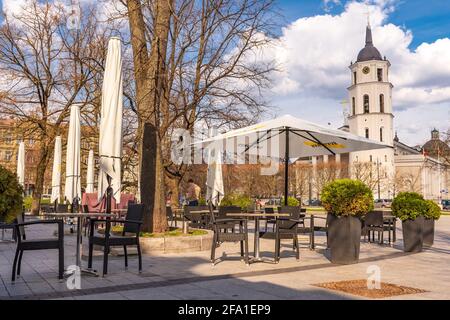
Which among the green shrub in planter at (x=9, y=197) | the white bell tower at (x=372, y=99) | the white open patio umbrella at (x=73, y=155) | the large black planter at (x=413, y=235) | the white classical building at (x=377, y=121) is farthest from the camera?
the white bell tower at (x=372, y=99)

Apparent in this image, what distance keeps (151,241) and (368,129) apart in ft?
306

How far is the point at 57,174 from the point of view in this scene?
16.1 meters

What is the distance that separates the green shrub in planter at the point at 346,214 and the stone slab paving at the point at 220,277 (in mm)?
269

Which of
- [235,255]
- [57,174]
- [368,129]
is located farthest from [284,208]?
[368,129]

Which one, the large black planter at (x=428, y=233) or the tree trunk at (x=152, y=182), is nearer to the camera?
the tree trunk at (x=152, y=182)

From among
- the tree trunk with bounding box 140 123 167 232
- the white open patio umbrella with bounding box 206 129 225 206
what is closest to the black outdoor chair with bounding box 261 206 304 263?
the tree trunk with bounding box 140 123 167 232

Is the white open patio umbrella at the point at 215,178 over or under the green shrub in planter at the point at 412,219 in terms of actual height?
over

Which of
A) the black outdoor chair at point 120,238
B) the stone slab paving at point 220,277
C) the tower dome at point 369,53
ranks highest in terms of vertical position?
the tower dome at point 369,53

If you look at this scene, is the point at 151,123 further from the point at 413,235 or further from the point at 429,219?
the point at 429,219

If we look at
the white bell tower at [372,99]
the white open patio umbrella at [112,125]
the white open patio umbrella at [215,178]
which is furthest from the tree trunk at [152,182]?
the white bell tower at [372,99]

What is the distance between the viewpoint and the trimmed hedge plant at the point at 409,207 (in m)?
10.0

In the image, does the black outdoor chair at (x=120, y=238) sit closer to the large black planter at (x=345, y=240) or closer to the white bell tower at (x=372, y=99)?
the large black planter at (x=345, y=240)

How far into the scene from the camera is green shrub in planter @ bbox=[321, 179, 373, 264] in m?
7.81

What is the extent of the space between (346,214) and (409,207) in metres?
2.99
